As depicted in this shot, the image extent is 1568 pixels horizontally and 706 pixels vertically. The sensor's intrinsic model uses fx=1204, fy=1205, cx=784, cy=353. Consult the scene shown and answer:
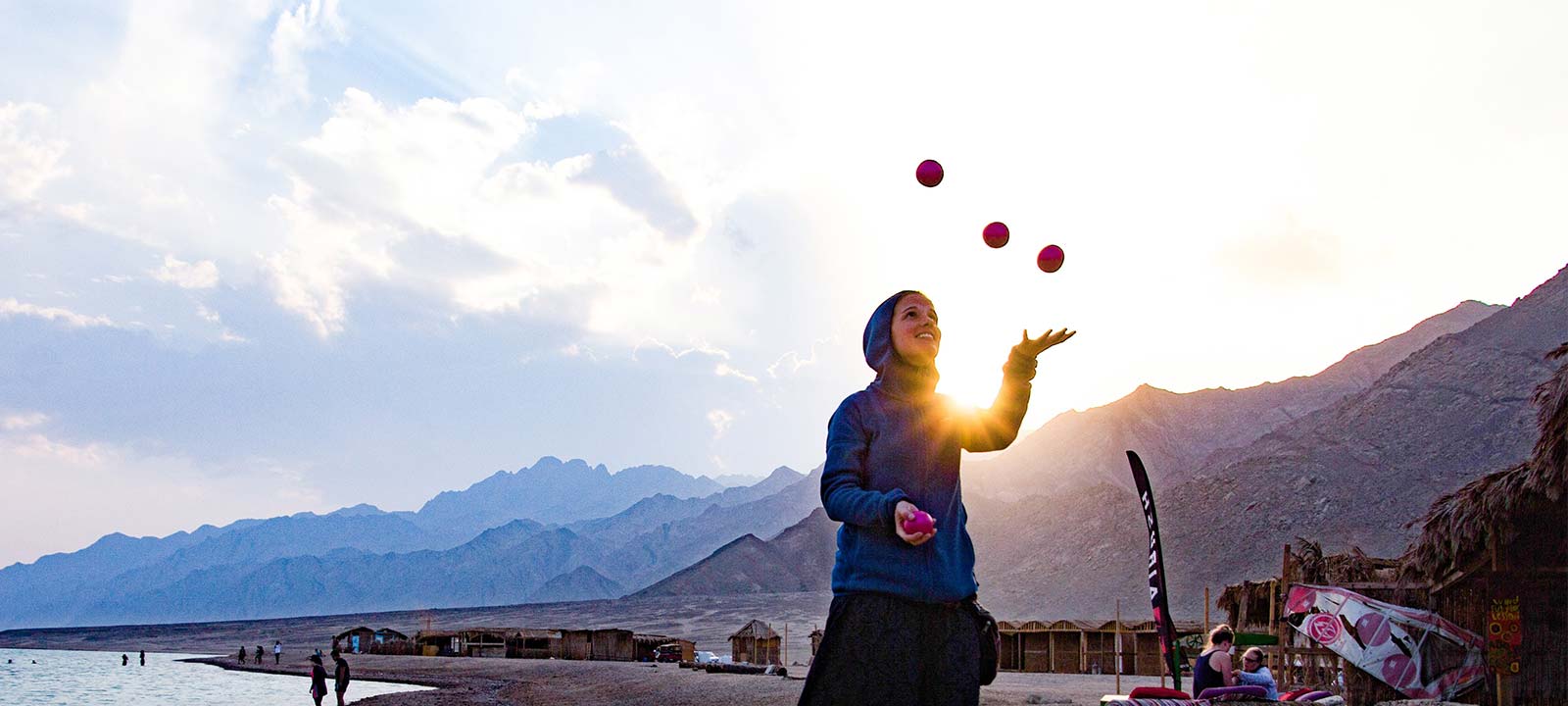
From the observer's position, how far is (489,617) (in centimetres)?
14300

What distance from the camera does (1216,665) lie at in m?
10.1

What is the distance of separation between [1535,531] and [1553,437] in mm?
2043

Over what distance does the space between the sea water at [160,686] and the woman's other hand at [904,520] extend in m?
40.9

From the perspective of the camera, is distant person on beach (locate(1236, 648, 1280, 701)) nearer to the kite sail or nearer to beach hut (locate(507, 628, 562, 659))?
the kite sail

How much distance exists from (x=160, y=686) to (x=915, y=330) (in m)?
66.0

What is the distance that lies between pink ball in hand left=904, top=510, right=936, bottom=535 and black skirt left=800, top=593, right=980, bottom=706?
324 mm

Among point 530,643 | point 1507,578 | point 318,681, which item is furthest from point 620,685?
point 1507,578

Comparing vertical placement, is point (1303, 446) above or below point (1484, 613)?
above

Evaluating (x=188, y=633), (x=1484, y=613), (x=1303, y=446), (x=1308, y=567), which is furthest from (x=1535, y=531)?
(x=188, y=633)

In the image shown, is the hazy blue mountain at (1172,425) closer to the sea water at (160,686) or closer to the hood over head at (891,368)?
the sea water at (160,686)

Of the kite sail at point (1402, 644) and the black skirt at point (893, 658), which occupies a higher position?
the black skirt at point (893, 658)

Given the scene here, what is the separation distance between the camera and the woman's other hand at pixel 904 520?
10.5 feet

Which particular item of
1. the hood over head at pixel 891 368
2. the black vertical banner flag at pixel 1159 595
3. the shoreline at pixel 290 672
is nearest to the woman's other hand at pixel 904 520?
the hood over head at pixel 891 368

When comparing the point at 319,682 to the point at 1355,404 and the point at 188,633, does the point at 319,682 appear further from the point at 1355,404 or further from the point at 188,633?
the point at 188,633
